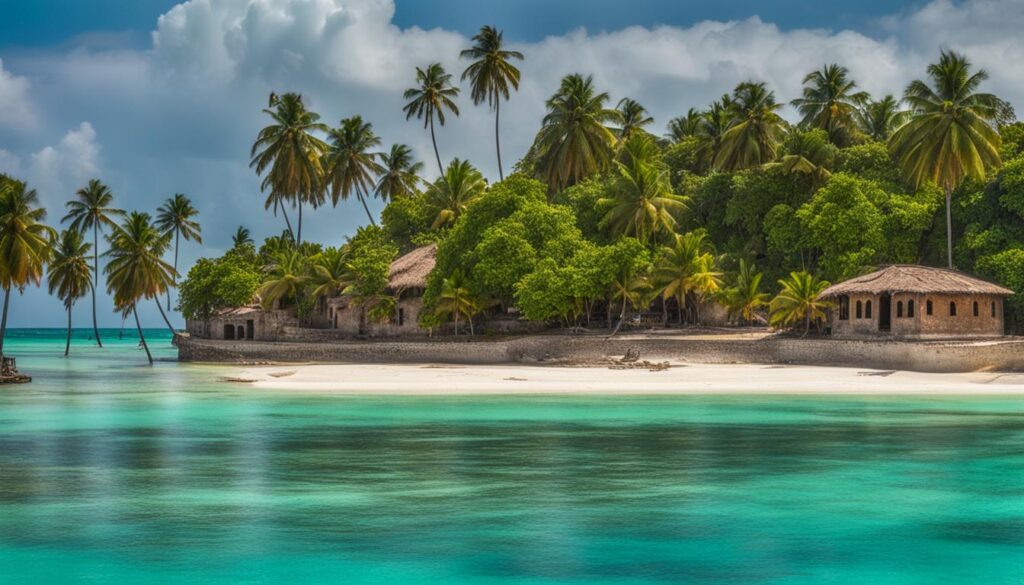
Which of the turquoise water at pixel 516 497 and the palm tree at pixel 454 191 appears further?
the palm tree at pixel 454 191

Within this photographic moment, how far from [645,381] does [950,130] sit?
15.7m

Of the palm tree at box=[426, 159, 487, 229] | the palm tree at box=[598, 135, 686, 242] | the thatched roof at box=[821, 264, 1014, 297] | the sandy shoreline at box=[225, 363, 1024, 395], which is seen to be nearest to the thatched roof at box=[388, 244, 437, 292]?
the palm tree at box=[426, 159, 487, 229]

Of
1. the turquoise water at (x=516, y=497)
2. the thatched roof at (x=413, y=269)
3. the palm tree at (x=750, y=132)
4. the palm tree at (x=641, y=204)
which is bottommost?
the turquoise water at (x=516, y=497)

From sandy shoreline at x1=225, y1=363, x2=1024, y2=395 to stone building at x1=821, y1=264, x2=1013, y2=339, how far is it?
314 cm

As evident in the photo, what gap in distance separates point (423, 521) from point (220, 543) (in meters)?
2.20

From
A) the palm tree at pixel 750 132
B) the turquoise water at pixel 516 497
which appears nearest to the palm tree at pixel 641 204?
the palm tree at pixel 750 132

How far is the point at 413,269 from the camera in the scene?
51.7 meters

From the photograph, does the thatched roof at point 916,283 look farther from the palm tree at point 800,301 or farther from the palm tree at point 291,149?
the palm tree at point 291,149

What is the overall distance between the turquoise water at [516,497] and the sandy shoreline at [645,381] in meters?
6.56

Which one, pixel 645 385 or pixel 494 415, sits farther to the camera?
pixel 645 385

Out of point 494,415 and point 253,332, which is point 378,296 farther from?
point 494,415

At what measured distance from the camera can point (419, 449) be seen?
17859 millimetres

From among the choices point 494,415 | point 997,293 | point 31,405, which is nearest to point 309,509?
point 494,415

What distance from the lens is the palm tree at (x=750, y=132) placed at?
51906mm
